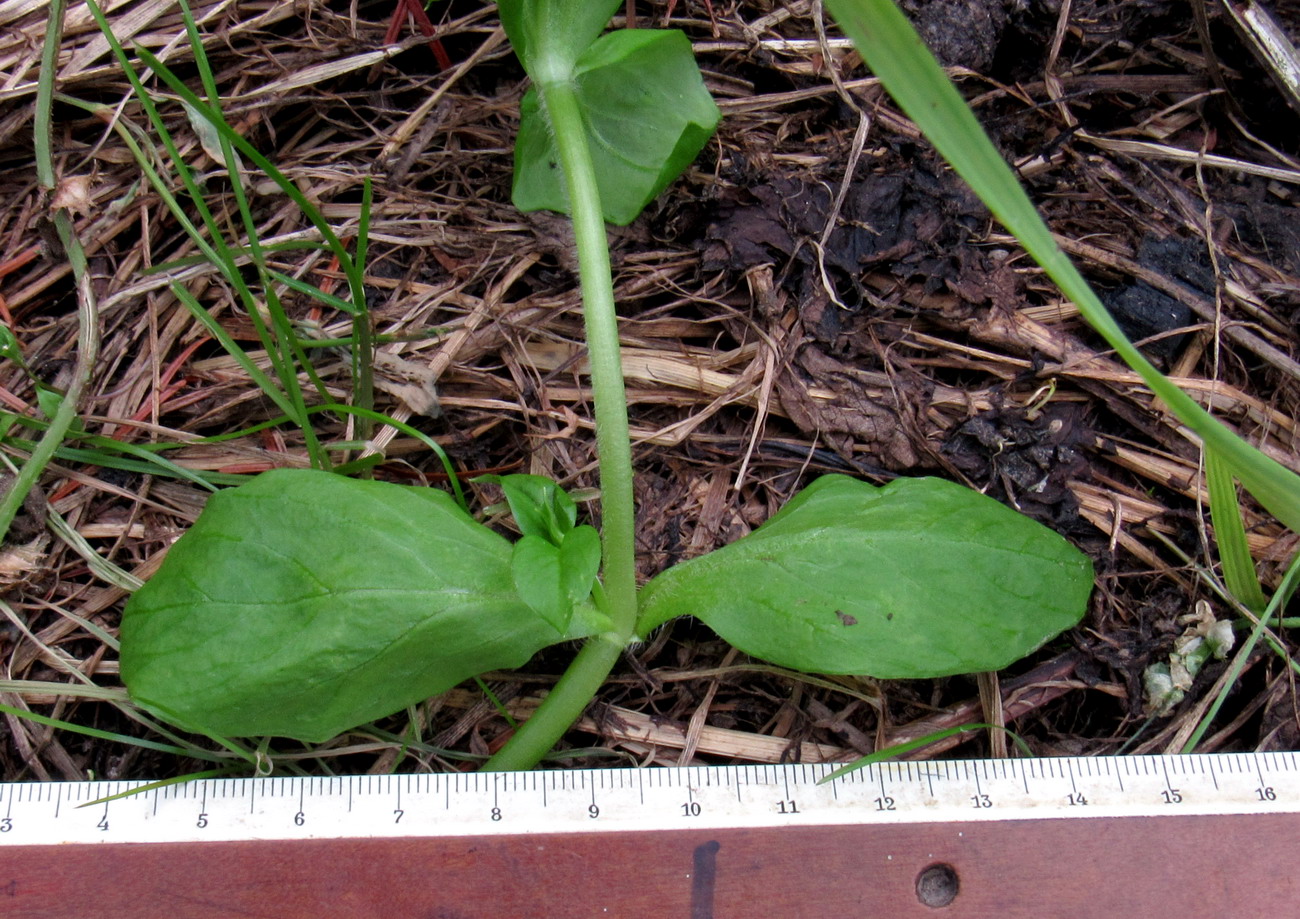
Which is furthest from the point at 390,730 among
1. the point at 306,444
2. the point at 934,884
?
the point at 934,884

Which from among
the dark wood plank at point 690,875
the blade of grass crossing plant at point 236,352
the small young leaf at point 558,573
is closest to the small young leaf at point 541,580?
the small young leaf at point 558,573

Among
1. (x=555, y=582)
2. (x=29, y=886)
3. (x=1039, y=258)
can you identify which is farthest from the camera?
(x=29, y=886)

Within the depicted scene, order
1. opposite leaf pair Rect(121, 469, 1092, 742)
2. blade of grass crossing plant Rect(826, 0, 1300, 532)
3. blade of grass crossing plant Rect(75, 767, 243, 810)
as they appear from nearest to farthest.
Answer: blade of grass crossing plant Rect(826, 0, 1300, 532)
opposite leaf pair Rect(121, 469, 1092, 742)
blade of grass crossing plant Rect(75, 767, 243, 810)

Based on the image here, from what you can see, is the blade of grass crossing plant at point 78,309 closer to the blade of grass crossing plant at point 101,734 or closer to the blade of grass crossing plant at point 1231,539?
the blade of grass crossing plant at point 101,734

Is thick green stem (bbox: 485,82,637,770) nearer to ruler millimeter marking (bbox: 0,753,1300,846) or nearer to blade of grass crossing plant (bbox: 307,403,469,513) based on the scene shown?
ruler millimeter marking (bbox: 0,753,1300,846)

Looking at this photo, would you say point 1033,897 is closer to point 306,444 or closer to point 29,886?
point 306,444

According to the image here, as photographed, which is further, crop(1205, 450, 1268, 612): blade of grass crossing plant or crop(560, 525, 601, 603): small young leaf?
crop(1205, 450, 1268, 612): blade of grass crossing plant

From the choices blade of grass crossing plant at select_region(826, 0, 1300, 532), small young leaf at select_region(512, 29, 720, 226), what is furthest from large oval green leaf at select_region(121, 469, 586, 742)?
blade of grass crossing plant at select_region(826, 0, 1300, 532)

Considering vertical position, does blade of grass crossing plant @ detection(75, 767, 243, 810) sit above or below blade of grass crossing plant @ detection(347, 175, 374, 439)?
below
